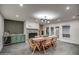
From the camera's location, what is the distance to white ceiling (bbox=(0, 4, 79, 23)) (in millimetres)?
1919

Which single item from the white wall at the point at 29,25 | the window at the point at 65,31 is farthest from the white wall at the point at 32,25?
the window at the point at 65,31

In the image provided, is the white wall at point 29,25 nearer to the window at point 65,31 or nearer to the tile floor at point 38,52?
the tile floor at point 38,52

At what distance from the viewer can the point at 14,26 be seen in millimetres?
2051

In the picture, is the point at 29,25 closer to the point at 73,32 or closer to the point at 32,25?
the point at 32,25

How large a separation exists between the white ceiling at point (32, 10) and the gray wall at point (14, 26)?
10 centimetres

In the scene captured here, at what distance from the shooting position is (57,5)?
1.92m

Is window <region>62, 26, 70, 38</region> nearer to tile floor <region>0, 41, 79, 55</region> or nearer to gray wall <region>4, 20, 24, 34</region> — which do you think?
tile floor <region>0, 41, 79, 55</region>

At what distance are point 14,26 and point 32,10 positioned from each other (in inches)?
24.9

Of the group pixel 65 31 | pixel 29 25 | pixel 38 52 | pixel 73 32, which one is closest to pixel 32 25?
pixel 29 25

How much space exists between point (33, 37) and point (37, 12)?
66cm

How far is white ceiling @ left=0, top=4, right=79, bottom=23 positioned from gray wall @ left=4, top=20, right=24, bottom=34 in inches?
4.1

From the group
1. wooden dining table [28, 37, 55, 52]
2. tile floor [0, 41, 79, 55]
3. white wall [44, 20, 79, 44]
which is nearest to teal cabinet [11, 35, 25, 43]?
tile floor [0, 41, 79, 55]

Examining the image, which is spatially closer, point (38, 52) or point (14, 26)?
point (38, 52)
